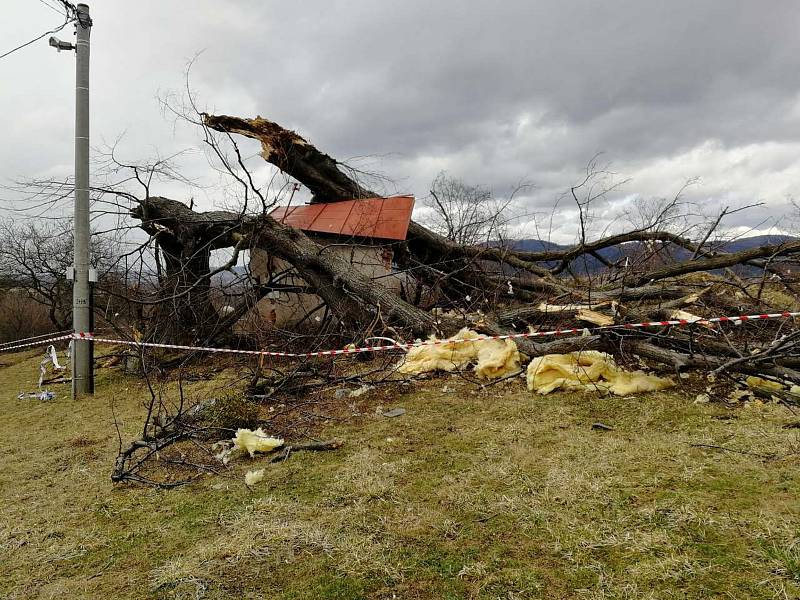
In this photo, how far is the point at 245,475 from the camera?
10.3 ft

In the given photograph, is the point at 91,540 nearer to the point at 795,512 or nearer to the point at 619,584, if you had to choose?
the point at 619,584

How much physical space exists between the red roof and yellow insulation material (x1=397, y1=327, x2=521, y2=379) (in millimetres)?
3473

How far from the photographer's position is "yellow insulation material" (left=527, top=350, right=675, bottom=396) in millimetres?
4262

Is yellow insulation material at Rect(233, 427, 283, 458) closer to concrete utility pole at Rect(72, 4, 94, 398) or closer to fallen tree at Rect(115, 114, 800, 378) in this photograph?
fallen tree at Rect(115, 114, 800, 378)

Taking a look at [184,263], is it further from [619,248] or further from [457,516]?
[619,248]

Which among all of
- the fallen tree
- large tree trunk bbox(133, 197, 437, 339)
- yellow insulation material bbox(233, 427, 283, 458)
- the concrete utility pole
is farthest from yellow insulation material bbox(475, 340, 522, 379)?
the concrete utility pole

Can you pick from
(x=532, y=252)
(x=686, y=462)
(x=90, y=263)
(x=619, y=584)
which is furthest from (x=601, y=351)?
(x=90, y=263)

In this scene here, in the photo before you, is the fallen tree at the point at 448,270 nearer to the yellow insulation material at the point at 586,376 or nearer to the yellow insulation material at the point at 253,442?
the yellow insulation material at the point at 586,376

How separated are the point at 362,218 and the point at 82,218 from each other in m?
4.40

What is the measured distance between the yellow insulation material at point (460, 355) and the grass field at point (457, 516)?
114cm

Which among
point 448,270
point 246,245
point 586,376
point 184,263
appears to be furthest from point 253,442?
point 448,270

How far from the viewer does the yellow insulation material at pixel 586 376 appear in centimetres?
426

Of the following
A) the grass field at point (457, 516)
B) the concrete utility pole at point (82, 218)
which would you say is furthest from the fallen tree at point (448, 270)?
the grass field at point (457, 516)

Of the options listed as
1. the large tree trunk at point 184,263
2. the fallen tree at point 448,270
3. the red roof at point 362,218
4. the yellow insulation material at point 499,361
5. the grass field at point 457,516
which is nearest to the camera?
the grass field at point 457,516
